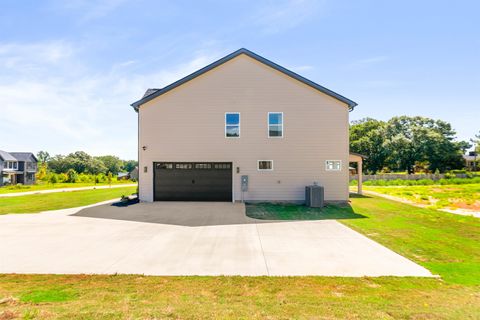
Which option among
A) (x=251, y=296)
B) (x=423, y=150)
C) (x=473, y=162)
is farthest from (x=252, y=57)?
(x=473, y=162)

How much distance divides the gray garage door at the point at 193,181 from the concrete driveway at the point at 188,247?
417 centimetres

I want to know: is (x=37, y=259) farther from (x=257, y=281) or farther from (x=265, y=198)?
(x=265, y=198)

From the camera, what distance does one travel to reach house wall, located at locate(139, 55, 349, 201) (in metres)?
14.8

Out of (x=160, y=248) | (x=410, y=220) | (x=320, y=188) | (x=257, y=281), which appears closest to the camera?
(x=257, y=281)

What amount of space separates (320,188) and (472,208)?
827 centimetres

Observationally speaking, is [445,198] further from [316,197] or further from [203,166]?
[203,166]

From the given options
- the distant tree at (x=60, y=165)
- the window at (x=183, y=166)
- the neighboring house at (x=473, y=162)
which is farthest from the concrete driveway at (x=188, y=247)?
the neighboring house at (x=473, y=162)

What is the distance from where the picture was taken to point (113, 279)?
4820mm

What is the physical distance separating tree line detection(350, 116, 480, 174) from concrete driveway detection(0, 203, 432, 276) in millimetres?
43745

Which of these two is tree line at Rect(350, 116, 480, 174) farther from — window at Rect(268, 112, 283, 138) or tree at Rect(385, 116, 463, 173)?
window at Rect(268, 112, 283, 138)

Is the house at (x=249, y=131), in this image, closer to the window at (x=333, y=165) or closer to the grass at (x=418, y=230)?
the window at (x=333, y=165)

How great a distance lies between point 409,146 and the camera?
4559cm

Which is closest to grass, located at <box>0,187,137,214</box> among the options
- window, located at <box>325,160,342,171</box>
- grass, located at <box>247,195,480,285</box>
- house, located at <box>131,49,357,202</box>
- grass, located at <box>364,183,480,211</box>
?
house, located at <box>131,49,357,202</box>

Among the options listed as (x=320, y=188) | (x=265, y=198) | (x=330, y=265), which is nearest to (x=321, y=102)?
(x=320, y=188)
